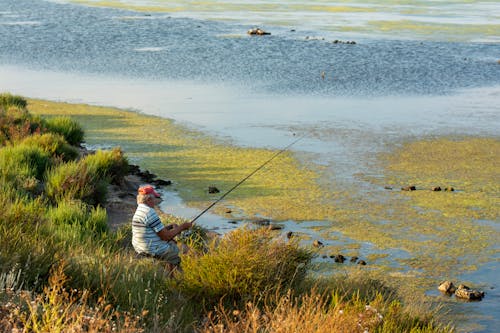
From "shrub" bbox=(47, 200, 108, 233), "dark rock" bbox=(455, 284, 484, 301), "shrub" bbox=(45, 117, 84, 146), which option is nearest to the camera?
"dark rock" bbox=(455, 284, 484, 301)

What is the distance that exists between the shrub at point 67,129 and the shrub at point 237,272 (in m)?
9.07

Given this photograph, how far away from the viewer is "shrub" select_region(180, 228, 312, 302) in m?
7.05

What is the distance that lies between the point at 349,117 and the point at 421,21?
90.4ft

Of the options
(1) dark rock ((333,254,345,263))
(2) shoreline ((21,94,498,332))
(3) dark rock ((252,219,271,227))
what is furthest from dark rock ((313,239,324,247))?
(3) dark rock ((252,219,271,227))

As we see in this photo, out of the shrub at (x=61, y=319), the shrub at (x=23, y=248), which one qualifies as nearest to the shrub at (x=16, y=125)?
the shrub at (x=23, y=248)

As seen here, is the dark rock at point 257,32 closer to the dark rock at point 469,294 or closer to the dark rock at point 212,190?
the dark rock at point 212,190

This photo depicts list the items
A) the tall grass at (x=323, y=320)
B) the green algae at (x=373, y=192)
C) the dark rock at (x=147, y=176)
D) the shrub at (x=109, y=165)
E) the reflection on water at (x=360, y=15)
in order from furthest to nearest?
the reflection on water at (x=360, y=15), the dark rock at (x=147, y=176), the shrub at (x=109, y=165), the green algae at (x=373, y=192), the tall grass at (x=323, y=320)

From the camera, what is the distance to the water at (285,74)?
18.1m

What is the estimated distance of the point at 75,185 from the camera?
12.0m

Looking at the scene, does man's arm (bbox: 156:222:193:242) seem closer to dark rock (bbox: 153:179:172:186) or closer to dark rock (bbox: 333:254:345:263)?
dark rock (bbox: 333:254:345:263)

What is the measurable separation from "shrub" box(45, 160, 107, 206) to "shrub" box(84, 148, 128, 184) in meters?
0.41

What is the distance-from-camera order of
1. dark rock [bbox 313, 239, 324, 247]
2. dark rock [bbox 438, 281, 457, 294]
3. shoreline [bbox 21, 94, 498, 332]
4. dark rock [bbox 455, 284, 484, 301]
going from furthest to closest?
dark rock [bbox 313, 239, 324, 247] < shoreline [bbox 21, 94, 498, 332] < dark rock [bbox 438, 281, 457, 294] < dark rock [bbox 455, 284, 484, 301]

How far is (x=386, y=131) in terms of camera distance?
59.8 ft

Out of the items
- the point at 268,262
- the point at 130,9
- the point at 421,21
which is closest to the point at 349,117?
the point at 268,262
